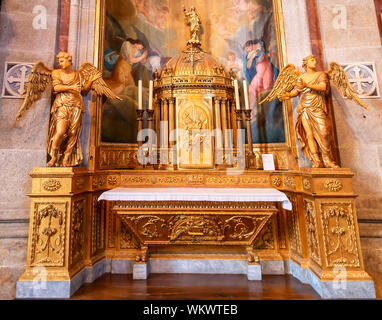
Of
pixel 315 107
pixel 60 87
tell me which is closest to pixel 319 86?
pixel 315 107

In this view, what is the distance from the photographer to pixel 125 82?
4.79 metres

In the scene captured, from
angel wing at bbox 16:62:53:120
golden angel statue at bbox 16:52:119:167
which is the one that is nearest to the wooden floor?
golden angel statue at bbox 16:52:119:167

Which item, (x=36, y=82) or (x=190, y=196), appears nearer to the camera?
(x=190, y=196)

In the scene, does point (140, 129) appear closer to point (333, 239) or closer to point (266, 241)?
point (266, 241)

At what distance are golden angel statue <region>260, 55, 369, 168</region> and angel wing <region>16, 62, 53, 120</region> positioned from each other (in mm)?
3865

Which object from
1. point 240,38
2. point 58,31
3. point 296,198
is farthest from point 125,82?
point 296,198

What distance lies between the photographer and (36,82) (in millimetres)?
3438

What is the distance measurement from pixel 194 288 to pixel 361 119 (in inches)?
153

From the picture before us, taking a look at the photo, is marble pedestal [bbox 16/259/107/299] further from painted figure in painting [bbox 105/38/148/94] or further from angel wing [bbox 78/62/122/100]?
painted figure in painting [bbox 105/38/148/94]

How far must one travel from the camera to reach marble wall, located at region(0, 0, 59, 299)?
3578mm

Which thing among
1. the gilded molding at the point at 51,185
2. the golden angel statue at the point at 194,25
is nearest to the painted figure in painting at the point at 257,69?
the golden angel statue at the point at 194,25

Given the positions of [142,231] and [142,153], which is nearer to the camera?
[142,231]
